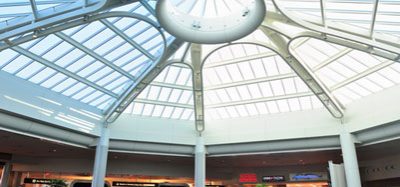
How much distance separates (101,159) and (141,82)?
834cm

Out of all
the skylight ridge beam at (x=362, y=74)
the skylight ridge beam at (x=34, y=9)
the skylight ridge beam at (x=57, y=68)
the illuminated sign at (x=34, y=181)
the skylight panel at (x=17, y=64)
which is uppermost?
the skylight ridge beam at (x=362, y=74)

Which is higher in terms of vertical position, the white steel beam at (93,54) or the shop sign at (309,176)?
the white steel beam at (93,54)

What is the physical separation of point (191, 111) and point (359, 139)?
14.8 m

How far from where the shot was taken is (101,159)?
2972cm

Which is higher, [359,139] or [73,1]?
[73,1]

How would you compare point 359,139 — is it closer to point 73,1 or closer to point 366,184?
point 366,184

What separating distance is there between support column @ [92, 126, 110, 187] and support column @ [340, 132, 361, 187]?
1934 cm

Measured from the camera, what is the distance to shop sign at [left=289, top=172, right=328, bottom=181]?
130ft

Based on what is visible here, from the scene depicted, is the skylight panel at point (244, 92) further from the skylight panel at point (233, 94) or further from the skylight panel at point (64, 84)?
the skylight panel at point (64, 84)

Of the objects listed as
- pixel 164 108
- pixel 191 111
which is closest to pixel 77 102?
pixel 164 108

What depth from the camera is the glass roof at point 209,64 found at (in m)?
19.6

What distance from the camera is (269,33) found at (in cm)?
2230

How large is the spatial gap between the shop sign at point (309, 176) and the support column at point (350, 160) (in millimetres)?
13191

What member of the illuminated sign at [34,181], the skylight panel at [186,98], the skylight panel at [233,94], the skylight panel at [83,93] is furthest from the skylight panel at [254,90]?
the illuminated sign at [34,181]
